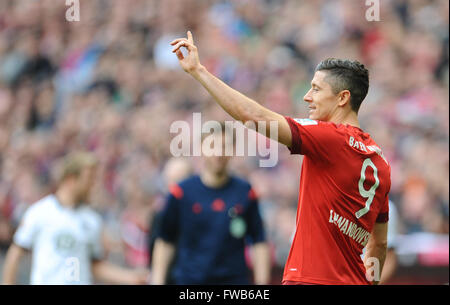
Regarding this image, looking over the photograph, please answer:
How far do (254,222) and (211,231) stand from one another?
450 mm

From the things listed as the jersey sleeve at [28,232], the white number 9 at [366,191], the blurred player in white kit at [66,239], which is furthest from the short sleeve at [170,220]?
the white number 9 at [366,191]

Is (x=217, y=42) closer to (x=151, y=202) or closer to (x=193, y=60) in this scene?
(x=151, y=202)

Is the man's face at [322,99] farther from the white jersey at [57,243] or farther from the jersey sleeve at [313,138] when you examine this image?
the white jersey at [57,243]

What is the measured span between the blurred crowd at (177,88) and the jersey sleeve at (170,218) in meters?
2.46

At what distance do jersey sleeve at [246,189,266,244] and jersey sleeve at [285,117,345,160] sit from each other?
106 inches

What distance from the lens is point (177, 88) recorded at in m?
12.2

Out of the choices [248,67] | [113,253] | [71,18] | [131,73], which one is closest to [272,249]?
[113,253]

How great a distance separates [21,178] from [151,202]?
2.58 meters

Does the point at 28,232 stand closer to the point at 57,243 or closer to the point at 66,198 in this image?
the point at 57,243

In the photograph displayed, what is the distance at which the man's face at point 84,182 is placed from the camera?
6898 mm

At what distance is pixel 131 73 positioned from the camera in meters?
12.6

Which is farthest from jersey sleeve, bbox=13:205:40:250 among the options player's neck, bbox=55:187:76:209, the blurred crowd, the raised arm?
the raised arm

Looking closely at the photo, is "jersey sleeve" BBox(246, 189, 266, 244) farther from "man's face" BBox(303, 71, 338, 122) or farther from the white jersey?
"man's face" BBox(303, 71, 338, 122)

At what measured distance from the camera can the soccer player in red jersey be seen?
4.14m
